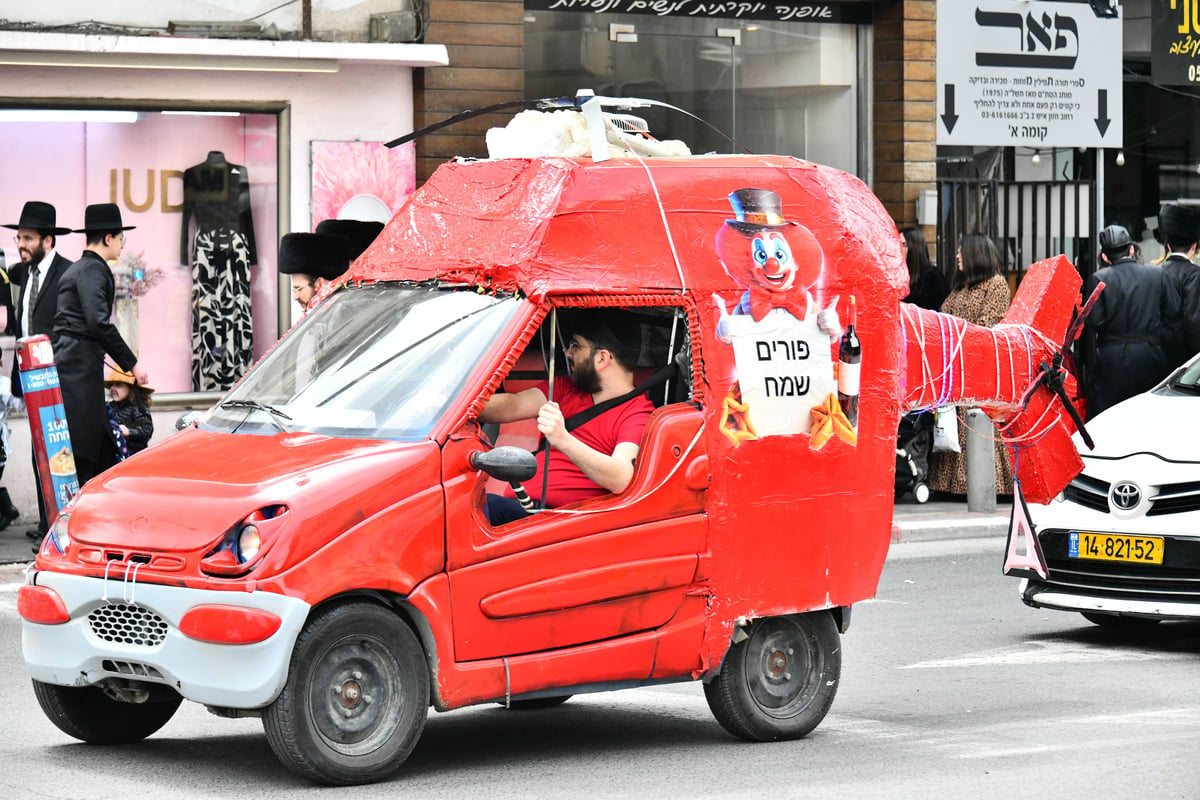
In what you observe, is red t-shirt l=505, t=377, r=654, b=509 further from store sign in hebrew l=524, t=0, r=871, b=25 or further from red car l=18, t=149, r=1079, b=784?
store sign in hebrew l=524, t=0, r=871, b=25

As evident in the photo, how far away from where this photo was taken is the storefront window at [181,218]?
15102mm

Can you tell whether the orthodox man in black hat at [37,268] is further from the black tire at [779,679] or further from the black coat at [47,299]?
the black tire at [779,679]

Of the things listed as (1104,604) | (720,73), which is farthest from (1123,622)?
(720,73)

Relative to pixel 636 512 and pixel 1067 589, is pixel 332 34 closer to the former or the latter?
pixel 1067 589

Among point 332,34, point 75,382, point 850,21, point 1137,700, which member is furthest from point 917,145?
point 1137,700

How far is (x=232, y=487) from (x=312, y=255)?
5038 millimetres

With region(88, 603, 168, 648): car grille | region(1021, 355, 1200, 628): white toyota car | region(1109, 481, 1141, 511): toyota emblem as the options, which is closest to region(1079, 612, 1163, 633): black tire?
region(1021, 355, 1200, 628): white toyota car

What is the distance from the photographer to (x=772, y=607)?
7.78 m

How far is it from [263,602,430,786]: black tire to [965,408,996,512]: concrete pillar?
9.55 meters

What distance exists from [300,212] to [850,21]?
586 centimetres

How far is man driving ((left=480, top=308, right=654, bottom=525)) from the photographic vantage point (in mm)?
7297

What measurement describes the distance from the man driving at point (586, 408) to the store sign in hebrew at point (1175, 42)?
14579 millimetres

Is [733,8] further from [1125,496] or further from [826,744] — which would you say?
[826,744]

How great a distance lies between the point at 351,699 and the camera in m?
6.76
